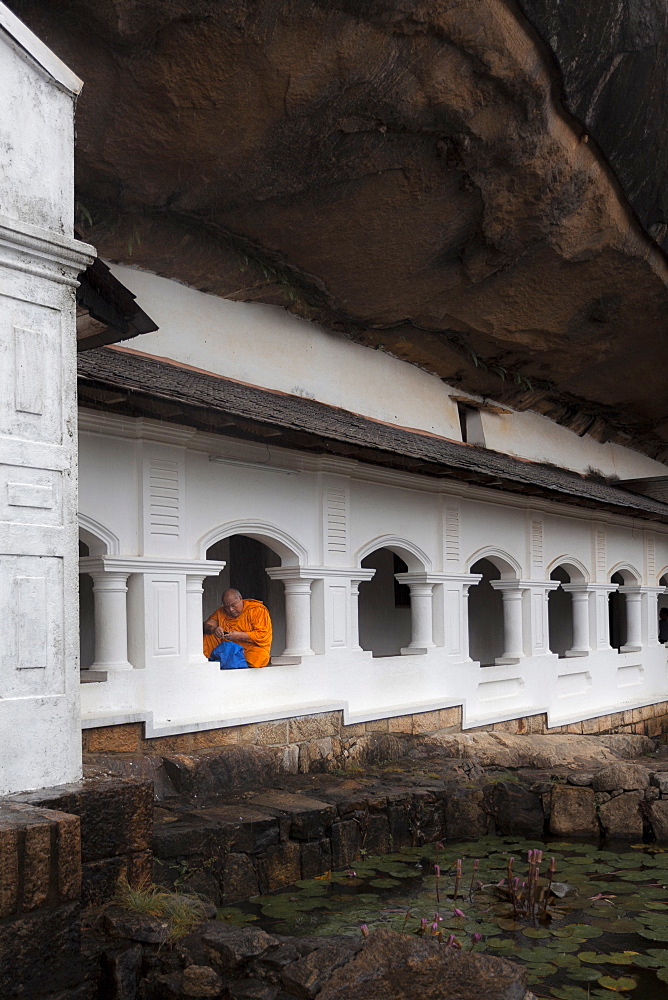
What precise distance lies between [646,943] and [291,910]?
2007 millimetres

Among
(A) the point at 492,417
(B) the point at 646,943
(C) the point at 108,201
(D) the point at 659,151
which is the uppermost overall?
(D) the point at 659,151

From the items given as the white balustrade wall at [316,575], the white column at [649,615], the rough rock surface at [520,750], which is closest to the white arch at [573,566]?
the white balustrade wall at [316,575]

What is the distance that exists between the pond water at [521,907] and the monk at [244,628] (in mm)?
2228

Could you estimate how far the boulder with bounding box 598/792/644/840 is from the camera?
7.46 meters

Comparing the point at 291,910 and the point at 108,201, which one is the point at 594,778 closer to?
the point at 291,910

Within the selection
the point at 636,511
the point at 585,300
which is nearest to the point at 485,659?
the point at 636,511

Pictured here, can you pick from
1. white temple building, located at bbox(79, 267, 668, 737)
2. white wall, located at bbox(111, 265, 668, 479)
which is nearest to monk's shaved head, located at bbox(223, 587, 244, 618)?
white temple building, located at bbox(79, 267, 668, 737)

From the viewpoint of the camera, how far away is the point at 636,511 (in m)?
13.9

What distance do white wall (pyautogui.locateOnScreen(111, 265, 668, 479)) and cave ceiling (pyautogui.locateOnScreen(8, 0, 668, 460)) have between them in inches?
7.7

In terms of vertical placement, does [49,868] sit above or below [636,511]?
below

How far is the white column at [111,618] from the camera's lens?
7.27m

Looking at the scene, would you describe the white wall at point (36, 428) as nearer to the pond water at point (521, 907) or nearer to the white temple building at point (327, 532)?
the pond water at point (521, 907)

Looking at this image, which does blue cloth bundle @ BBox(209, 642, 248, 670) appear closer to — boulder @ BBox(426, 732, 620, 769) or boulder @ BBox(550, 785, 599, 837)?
boulder @ BBox(426, 732, 620, 769)

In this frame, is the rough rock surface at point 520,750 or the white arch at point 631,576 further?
the white arch at point 631,576
